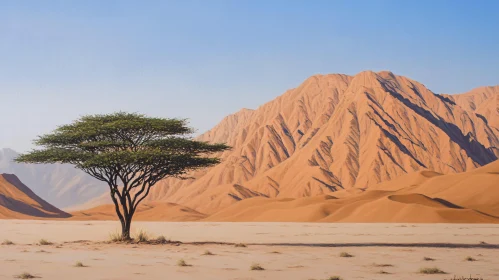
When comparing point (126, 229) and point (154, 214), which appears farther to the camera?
point (154, 214)

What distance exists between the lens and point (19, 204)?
144250 millimetres

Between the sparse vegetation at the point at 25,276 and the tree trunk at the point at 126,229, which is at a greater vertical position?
the tree trunk at the point at 126,229

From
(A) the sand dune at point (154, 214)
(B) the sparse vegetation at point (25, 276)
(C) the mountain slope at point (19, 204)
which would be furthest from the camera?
(A) the sand dune at point (154, 214)

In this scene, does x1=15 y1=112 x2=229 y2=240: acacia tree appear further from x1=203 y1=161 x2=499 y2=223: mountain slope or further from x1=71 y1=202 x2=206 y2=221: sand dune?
x1=71 y1=202 x2=206 y2=221: sand dune

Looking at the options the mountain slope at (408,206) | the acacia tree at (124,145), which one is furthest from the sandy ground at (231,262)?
the mountain slope at (408,206)

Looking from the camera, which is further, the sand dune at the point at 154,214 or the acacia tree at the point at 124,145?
the sand dune at the point at 154,214

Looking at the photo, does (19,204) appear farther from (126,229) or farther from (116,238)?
(126,229)

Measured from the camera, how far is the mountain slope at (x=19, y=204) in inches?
5261

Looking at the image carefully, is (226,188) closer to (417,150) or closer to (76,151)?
(417,150)

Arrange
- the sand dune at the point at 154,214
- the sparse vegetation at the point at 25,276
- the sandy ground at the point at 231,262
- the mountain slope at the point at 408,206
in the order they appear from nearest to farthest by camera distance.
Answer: the sparse vegetation at the point at 25,276 < the sandy ground at the point at 231,262 < the mountain slope at the point at 408,206 < the sand dune at the point at 154,214

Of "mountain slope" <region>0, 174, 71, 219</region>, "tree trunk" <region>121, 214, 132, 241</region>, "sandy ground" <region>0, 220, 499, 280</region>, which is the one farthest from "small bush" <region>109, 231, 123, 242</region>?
"mountain slope" <region>0, 174, 71, 219</region>

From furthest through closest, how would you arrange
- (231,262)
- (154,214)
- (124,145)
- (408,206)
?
(154,214) → (408,206) → (124,145) → (231,262)

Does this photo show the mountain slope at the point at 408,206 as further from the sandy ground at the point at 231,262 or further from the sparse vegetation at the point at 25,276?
the sparse vegetation at the point at 25,276

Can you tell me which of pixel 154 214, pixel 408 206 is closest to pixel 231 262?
pixel 408 206
